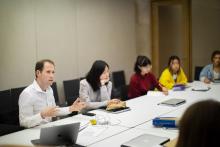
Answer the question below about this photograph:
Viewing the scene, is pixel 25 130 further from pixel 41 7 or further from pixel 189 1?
pixel 189 1

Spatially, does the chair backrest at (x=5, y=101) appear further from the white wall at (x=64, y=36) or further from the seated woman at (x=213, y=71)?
the seated woman at (x=213, y=71)

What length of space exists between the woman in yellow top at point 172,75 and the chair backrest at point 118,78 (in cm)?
142

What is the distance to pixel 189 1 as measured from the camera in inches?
276

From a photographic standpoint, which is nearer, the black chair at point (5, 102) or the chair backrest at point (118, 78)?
the black chair at point (5, 102)

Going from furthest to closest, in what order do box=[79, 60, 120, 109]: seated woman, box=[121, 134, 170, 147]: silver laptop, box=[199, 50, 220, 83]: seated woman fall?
box=[199, 50, 220, 83]: seated woman → box=[79, 60, 120, 109]: seated woman → box=[121, 134, 170, 147]: silver laptop

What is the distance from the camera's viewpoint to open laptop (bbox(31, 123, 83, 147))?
2172mm

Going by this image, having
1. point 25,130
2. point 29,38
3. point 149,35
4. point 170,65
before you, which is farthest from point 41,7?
point 149,35

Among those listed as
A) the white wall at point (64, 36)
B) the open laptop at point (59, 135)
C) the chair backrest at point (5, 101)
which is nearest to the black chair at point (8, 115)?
the chair backrest at point (5, 101)

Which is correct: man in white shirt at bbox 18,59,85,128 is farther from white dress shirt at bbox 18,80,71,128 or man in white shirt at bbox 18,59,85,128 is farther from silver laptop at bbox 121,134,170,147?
silver laptop at bbox 121,134,170,147

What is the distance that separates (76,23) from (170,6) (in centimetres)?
356

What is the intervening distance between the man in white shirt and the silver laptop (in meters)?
0.86

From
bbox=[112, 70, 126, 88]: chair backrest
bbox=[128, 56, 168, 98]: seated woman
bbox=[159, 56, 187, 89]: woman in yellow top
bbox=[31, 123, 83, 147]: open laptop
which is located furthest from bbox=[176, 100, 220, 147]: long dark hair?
bbox=[112, 70, 126, 88]: chair backrest

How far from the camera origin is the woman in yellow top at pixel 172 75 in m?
5.13

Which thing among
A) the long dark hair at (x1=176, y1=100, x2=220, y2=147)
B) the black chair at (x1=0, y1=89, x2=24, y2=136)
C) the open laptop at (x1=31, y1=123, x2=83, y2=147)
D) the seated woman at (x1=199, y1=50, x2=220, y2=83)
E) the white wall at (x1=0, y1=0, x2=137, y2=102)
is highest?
the white wall at (x1=0, y1=0, x2=137, y2=102)
